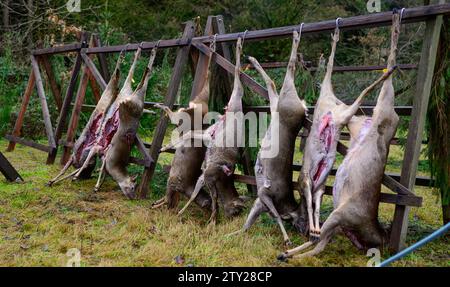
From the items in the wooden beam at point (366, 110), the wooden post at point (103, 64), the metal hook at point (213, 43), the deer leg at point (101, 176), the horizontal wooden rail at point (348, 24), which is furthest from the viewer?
the wooden post at point (103, 64)

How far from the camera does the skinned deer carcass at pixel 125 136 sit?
611 cm

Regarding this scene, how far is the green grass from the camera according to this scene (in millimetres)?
3959

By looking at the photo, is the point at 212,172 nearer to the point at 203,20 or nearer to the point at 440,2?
the point at 440,2

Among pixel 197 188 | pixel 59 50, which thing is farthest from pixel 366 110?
pixel 59 50

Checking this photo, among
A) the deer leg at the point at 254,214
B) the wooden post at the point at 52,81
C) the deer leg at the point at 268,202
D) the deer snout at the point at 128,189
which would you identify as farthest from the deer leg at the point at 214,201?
the wooden post at the point at 52,81

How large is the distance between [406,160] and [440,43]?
1.07m

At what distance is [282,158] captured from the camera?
4613 millimetres

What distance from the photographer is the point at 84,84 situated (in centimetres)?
803

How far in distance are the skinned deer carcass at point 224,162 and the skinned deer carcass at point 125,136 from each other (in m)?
1.30

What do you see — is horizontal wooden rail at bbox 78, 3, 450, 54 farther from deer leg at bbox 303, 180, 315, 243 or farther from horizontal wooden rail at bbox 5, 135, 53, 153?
horizontal wooden rail at bbox 5, 135, 53, 153

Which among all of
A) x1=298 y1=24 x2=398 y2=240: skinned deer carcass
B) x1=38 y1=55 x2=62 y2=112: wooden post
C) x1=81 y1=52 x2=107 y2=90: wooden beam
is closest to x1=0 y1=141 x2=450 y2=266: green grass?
x1=298 y1=24 x2=398 y2=240: skinned deer carcass

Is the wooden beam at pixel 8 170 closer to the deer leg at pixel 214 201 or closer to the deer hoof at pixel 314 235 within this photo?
the deer leg at pixel 214 201

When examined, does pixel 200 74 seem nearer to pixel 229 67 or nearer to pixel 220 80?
pixel 220 80

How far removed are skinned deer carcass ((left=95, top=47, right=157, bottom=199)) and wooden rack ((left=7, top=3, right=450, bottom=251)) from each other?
0.15 meters
